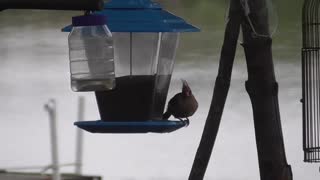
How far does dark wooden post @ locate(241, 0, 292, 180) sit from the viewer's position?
2395 mm

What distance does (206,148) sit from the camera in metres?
2.59

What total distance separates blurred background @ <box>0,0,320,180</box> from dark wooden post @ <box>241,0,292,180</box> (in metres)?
2.05

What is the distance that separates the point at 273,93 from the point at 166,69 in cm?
64

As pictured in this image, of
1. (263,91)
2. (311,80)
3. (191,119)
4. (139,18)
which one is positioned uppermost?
(139,18)

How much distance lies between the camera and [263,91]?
243 cm

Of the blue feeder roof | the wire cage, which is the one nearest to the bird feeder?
the blue feeder roof

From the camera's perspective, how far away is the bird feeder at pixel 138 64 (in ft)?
5.63

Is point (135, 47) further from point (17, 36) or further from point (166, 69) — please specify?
point (17, 36)

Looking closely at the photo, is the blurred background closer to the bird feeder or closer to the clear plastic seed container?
the bird feeder

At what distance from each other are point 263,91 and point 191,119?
2.84 meters

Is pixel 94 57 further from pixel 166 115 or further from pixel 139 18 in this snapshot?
pixel 166 115

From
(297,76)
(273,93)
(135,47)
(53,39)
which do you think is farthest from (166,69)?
(53,39)

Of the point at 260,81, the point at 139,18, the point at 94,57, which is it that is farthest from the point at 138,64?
the point at 260,81

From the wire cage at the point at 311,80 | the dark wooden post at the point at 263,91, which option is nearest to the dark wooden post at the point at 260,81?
the dark wooden post at the point at 263,91
